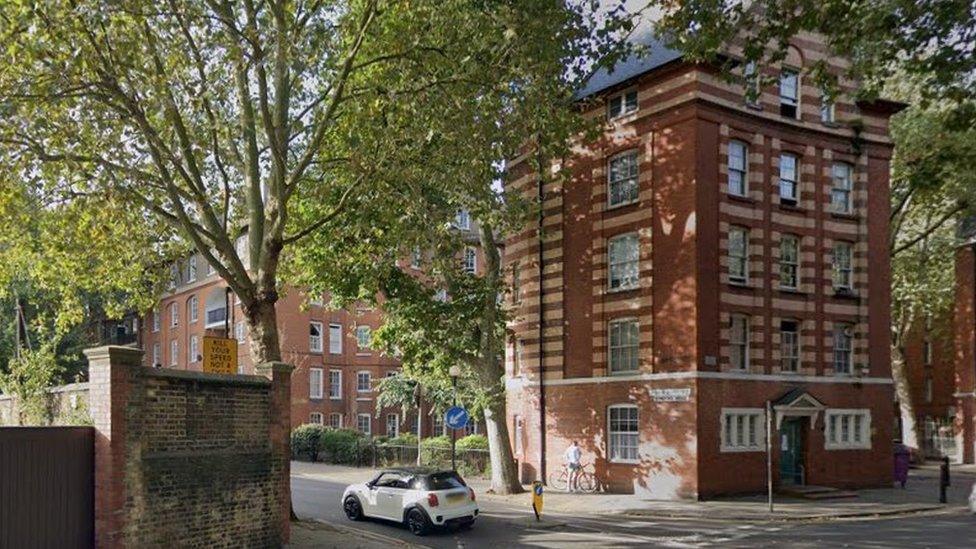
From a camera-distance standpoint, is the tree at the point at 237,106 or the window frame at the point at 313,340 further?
the window frame at the point at 313,340

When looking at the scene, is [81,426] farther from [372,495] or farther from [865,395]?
→ [865,395]

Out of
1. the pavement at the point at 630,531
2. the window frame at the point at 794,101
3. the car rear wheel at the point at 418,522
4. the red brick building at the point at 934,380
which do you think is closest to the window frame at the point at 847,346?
the pavement at the point at 630,531

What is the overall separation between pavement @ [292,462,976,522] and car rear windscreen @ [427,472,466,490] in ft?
16.0

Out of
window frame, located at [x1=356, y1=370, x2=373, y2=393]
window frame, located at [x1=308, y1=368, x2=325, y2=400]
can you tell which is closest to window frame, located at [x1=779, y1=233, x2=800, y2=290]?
window frame, located at [x1=308, y1=368, x2=325, y2=400]

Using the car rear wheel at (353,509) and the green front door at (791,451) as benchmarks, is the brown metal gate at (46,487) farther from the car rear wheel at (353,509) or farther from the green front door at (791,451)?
the green front door at (791,451)

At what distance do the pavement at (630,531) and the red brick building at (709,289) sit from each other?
391 centimetres

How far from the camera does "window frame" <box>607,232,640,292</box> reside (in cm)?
Answer: 2691

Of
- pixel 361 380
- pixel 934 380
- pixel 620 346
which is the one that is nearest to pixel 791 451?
pixel 620 346

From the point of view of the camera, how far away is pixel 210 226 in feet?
57.3

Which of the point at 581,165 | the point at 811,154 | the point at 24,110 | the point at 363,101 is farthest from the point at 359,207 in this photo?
the point at 811,154

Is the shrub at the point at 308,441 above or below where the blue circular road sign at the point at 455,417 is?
below

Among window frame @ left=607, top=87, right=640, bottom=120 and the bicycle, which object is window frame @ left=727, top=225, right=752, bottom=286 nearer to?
window frame @ left=607, top=87, right=640, bottom=120

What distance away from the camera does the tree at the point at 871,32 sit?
32.4 feet

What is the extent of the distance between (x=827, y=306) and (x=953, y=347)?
2104 centimetres
